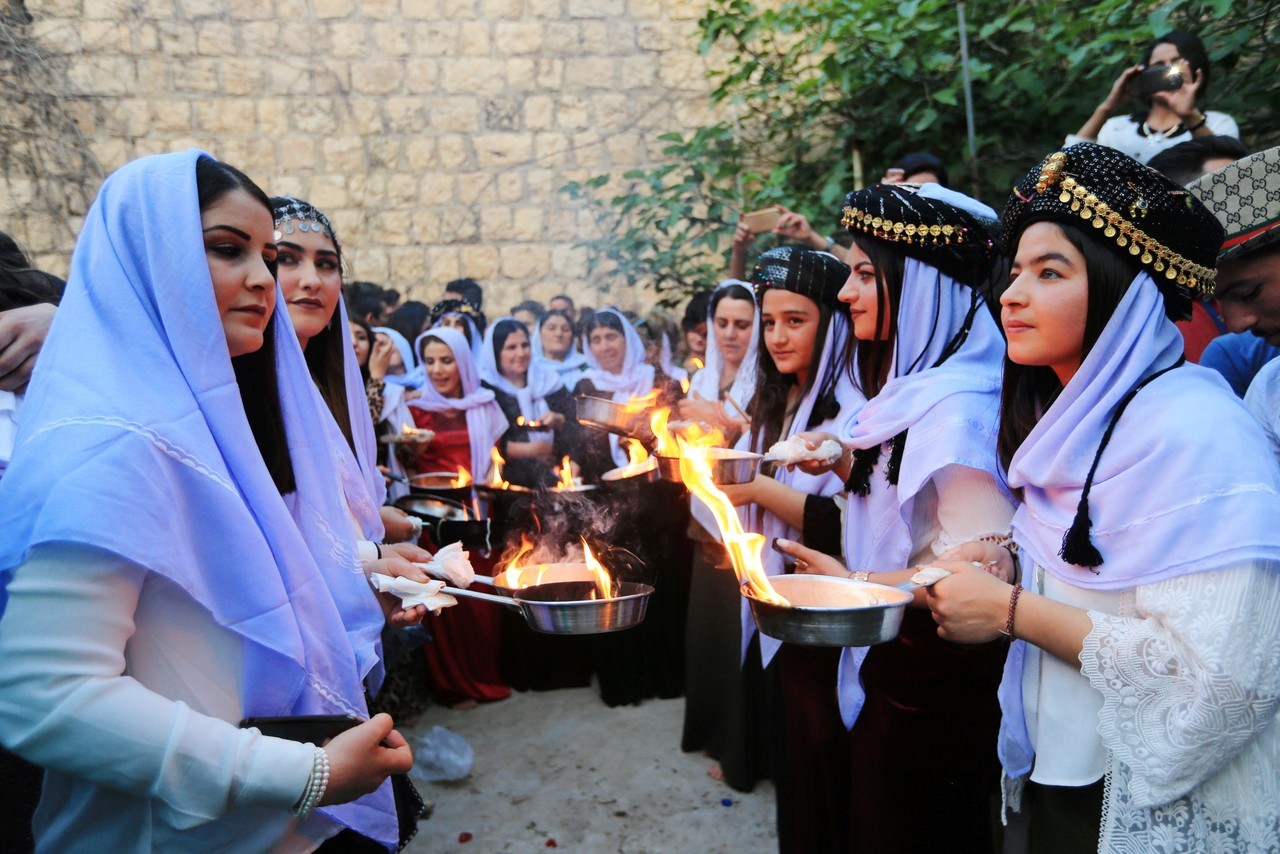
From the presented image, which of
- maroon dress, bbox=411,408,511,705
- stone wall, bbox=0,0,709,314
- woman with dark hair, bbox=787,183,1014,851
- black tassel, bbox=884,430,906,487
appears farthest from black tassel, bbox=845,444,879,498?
stone wall, bbox=0,0,709,314

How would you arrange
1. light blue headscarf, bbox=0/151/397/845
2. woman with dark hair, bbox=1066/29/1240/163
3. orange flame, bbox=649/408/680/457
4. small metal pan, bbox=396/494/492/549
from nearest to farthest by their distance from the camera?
light blue headscarf, bbox=0/151/397/845 → orange flame, bbox=649/408/680/457 → small metal pan, bbox=396/494/492/549 → woman with dark hair, bbox=1066/29/1240/163

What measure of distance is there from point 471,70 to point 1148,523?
11.1 metres

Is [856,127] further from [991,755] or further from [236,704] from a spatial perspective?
[236,704]

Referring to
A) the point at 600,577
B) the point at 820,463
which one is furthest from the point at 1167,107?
the point at 600,577

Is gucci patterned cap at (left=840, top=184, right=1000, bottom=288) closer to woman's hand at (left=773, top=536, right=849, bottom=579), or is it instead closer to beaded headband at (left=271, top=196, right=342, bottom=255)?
woman's hand at (left=773, top=536, right=849, bottom=579)

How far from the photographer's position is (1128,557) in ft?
5.87

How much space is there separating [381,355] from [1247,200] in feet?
21.0

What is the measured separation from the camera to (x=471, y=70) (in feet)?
35.9

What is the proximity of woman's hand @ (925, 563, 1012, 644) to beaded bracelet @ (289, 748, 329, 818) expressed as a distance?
1.48 m

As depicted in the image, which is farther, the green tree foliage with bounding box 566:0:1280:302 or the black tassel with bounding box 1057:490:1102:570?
the green tree foliage with bounding box 566:0:1280:302

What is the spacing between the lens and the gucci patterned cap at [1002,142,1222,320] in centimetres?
187

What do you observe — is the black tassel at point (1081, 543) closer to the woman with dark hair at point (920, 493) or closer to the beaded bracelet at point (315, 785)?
the woman with dark hair at point (920, 493)

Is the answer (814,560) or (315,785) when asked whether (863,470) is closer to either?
(814,560)

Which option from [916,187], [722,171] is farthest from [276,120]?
[916,187]
